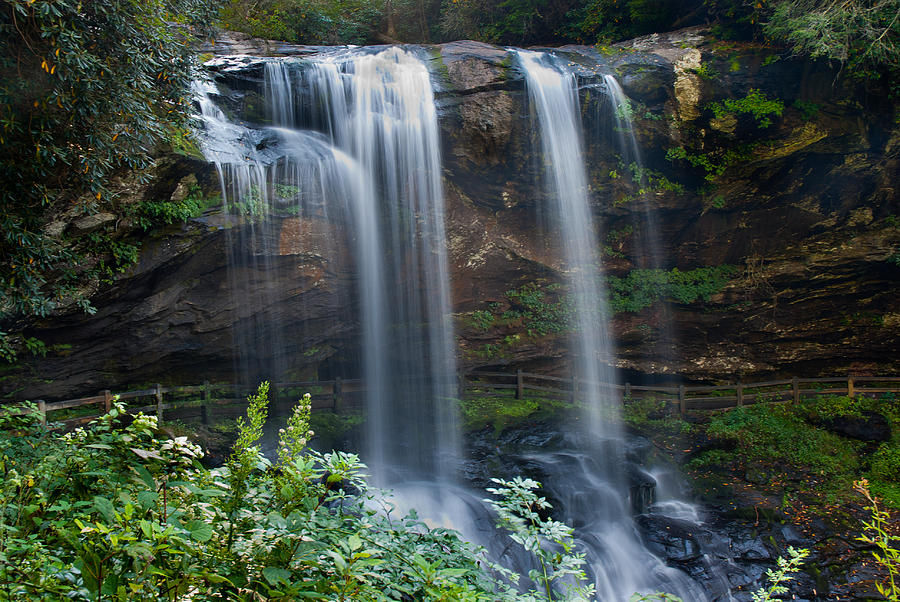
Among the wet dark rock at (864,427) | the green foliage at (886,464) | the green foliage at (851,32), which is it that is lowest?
the green foliage at (886,464)

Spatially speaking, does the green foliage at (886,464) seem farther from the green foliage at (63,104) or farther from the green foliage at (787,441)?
the green foliage at (63,104)

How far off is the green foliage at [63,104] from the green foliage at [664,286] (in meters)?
10.6

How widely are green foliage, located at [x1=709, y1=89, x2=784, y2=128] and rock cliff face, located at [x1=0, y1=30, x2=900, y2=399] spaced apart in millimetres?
44

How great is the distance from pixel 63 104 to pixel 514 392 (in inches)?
416

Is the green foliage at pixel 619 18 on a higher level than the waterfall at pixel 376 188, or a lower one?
higher

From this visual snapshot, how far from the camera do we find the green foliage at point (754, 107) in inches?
422

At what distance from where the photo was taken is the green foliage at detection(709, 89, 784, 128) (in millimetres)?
10711

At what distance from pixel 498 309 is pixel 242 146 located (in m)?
7.14

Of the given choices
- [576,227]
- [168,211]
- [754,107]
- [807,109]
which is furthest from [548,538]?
[807,109]

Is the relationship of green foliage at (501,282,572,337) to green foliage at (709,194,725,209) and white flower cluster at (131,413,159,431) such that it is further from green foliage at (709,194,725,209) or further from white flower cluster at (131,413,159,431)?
white flower cluster at (131,413,159,431)

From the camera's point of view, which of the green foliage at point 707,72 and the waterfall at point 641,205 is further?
the waterfall at point 641,205

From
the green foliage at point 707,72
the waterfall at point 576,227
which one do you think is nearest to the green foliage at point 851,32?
the green foliage at point 707,72

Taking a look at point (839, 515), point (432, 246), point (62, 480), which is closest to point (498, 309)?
point (432, 246)

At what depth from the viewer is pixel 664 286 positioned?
12.7 metres
